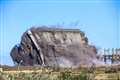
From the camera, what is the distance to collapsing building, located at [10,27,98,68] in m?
68.9

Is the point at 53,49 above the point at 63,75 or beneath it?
beneath

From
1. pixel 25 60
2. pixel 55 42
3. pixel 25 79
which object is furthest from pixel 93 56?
pixel 25 79

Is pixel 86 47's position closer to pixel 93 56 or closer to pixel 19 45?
pixel 93 56

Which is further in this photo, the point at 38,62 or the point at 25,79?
the point at 38,62

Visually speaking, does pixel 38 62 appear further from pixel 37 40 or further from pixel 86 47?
pixel 86 47

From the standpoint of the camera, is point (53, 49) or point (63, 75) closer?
point (63, 75)

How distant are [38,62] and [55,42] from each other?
16.3 ft

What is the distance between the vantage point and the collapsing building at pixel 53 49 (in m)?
68.9

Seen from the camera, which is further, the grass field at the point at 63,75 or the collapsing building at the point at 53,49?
the collapsing building at the point at 53,49

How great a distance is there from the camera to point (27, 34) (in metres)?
68.9

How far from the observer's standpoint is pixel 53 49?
7012 cm

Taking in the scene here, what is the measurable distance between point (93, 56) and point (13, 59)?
45.6 feet

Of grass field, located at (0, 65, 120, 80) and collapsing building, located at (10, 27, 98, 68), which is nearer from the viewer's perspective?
grass field, located at (0, 65, 120, 80)

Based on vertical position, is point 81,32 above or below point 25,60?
above
